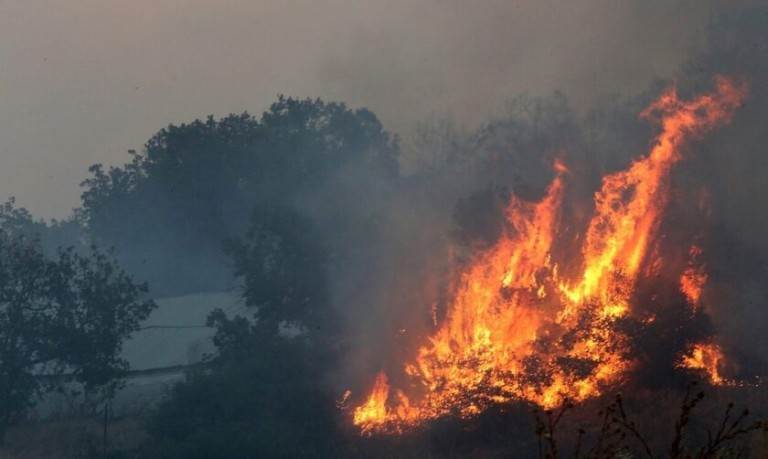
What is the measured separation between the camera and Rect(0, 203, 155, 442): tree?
3119 cm

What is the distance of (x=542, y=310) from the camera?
79.5ft

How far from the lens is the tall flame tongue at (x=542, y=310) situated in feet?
72.9

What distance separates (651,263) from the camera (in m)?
24.9

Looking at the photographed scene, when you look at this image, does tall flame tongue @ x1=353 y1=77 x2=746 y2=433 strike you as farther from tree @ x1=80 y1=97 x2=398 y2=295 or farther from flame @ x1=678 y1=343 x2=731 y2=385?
tree @ x1=80 y1=97 x2=398 y2=295

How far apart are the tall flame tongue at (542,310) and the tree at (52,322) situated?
1270cm

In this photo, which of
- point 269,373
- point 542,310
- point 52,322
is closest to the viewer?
point 542,310

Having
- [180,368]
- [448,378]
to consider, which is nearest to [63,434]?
[180,368]

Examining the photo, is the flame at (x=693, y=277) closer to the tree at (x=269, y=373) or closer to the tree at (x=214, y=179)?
the tree at (x=269, y=373)

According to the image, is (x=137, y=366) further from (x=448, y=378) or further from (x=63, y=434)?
(x=448, y=378)

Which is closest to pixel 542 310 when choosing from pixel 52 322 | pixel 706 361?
pixel 706 361

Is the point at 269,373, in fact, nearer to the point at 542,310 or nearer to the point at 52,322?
the point at 52,322

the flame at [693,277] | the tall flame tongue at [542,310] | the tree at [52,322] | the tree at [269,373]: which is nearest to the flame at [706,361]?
the flame at [693,277]

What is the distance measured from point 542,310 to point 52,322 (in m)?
18.5

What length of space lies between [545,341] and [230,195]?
1509 inches
